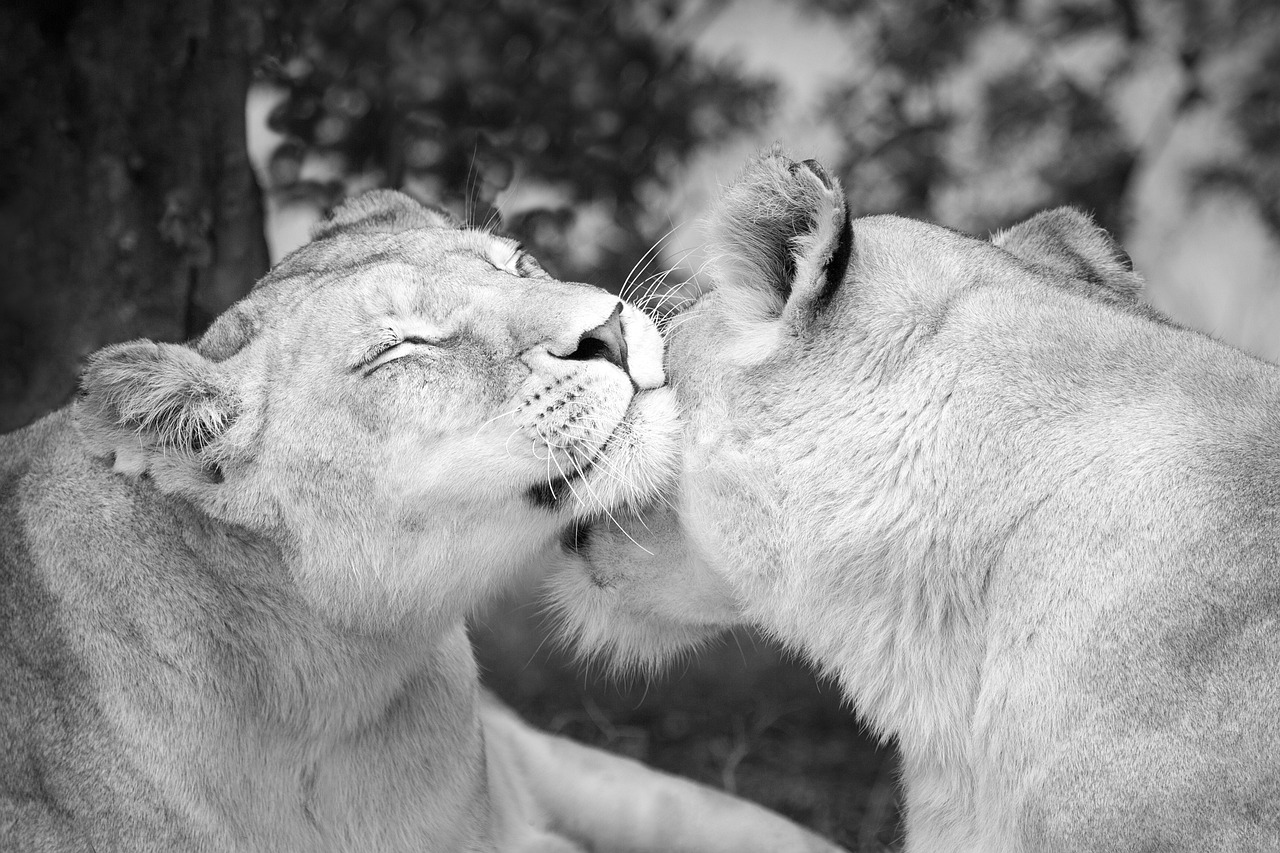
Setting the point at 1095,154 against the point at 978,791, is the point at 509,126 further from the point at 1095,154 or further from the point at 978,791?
the point at 978,791

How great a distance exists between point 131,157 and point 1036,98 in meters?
3.44

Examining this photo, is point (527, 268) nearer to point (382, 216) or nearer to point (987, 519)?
point (382, 216)

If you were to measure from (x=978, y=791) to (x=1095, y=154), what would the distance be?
366 cm

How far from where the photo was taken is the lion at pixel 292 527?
2824 millimetres

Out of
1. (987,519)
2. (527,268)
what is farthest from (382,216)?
→ (987,519)

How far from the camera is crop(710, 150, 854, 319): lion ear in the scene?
8.59ft

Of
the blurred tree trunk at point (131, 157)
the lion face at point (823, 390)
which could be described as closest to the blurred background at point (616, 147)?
the blurred tree trunk at point (131, 157)

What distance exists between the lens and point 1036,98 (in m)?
5.53

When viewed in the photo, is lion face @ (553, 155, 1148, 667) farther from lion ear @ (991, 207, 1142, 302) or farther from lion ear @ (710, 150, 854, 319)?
lion ear @ (991, 207, 1142, 302)

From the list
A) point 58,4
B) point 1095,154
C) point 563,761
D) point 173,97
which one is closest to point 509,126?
point 173,97

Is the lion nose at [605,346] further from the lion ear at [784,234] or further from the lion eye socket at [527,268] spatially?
the lion eye socket at [527,268]

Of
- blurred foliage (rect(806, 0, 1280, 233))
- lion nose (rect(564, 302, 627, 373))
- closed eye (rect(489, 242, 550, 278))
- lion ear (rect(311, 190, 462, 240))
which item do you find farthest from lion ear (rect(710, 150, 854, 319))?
blurred foliage (rect(806, 0, 1280, 233))

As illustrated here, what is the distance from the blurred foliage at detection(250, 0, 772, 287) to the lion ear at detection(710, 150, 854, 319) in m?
1.53

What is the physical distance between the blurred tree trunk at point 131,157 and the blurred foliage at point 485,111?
0.73 feet
